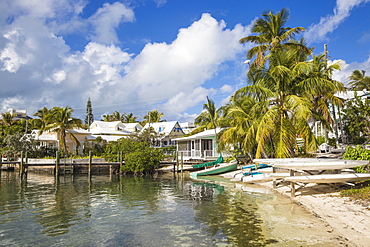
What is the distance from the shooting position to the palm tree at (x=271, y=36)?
82.4 feet

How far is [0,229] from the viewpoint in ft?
33.0

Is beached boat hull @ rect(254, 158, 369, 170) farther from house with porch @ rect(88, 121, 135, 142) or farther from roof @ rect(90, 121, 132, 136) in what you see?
roof @ rect(90, 121, 132, 136)

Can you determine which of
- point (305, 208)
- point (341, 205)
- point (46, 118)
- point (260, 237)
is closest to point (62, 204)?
point (260, 237)

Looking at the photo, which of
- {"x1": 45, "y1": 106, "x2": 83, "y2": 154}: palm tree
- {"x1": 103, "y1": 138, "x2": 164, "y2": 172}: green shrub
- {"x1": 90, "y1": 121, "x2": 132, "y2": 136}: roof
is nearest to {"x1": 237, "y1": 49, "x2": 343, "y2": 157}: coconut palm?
{"x1": 103, "y1": 138, "x2": 164, "y2": 172}: green shrub

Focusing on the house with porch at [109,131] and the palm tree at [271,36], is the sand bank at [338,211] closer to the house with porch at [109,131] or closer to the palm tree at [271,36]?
the palm tree at [271,36]

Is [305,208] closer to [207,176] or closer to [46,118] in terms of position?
[207,176]

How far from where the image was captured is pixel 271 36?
84.7 ft

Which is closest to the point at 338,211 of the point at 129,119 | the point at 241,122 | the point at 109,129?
the point at 241,122

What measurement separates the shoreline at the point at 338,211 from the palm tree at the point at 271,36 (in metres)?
13.6

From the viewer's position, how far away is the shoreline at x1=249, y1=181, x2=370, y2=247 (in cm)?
813

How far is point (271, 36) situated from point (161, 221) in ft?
66.7

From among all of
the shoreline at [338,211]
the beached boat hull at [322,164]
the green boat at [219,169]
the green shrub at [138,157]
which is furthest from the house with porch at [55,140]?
the shoreline at [338,211]

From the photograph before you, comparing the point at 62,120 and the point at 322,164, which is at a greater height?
the point at 62,120

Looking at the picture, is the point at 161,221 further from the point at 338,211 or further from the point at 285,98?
the point at 285,98
